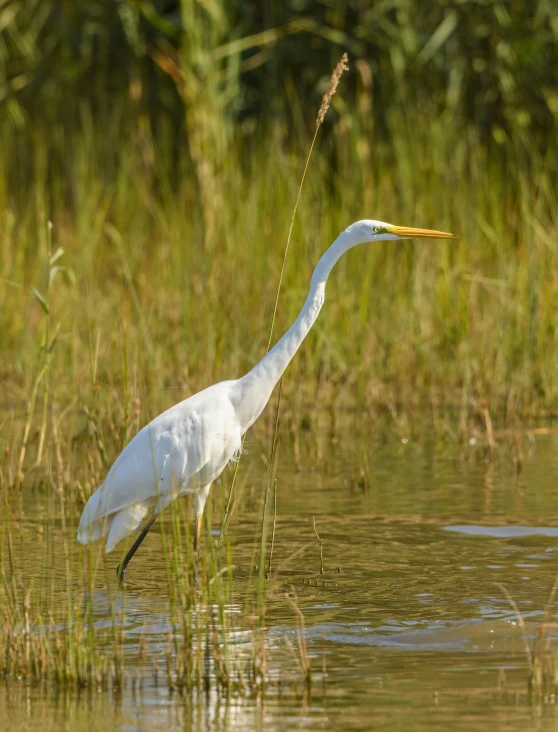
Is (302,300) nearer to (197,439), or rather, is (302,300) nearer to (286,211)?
(286,211)

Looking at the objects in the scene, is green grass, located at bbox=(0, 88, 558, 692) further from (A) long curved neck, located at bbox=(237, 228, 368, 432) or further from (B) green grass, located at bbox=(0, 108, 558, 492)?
(A) long curved neck, located at bbox=(237, 228, 368, 432)

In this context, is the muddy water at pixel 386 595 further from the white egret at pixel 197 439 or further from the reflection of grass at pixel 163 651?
the white egret at pixel 197 439

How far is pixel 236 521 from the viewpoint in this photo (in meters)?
5.07

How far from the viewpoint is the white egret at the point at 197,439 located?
14.2ft

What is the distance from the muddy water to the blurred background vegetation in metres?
0.50

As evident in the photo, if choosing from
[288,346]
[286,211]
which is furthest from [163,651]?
[286,211]

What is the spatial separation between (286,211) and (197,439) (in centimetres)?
305

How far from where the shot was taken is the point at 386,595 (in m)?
4.02

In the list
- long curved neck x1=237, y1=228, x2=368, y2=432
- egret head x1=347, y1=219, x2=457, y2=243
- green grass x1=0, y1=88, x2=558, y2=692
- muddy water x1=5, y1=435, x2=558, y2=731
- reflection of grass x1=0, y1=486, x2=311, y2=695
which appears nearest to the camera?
muddy water x1=5, y1=435, x2=558, y2=731

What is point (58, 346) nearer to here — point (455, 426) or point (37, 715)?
point (455, 426)

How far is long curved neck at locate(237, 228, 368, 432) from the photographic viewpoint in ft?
14.1

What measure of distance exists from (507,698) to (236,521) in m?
2.18

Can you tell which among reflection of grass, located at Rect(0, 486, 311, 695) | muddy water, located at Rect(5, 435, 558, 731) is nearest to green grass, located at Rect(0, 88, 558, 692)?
muddy water, located at Rect(5, 435, 558, 731)

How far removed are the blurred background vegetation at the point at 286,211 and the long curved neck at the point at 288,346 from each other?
1.84ft
